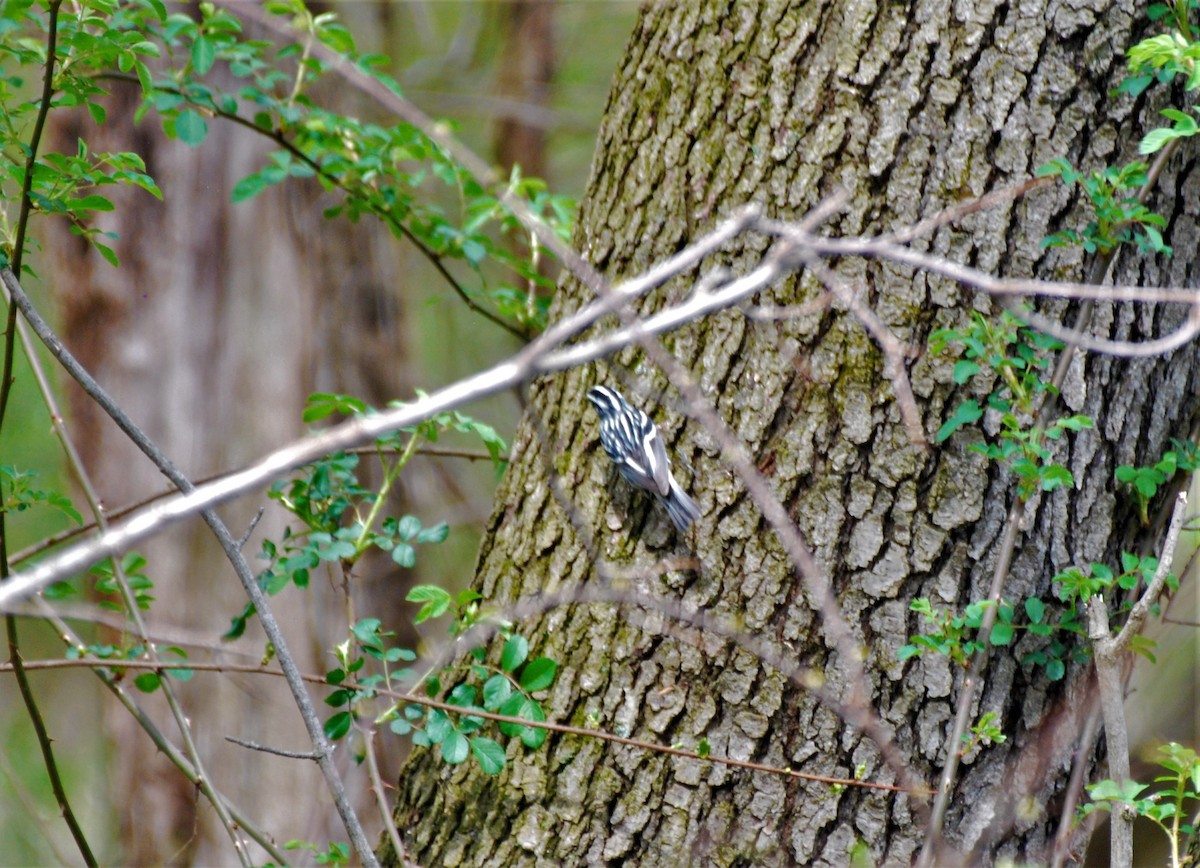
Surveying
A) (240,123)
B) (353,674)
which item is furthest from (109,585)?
(240,123)

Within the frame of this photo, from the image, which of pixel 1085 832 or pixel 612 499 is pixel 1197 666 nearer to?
pixel 1085 832

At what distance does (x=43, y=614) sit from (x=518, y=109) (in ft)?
17.2

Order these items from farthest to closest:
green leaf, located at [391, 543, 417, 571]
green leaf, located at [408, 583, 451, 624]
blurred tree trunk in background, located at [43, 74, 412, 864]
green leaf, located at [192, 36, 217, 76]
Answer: blurred tree trunk in background, located at [43, 74, 412, 864] → green leaf, located at [192, 36, 217, 76] → green leaf, located at [391, 543, 417, 571] → green leaf, located at [408, 583, 451, 624]

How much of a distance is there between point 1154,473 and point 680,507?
0.81 meters

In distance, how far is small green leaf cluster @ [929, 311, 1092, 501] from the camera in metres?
1.52

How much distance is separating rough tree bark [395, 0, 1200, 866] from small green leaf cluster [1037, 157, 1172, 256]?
5 cm

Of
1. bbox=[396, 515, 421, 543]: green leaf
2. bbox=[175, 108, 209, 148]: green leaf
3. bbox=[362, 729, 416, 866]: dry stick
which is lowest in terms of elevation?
bbox=[362, 729, 416, 866]: dry stick

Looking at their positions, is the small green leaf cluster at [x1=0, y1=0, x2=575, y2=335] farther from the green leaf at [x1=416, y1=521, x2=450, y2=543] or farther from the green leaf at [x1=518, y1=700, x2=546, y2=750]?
the green leaf at [x1=518, y1=700, x2=546, y2=750]

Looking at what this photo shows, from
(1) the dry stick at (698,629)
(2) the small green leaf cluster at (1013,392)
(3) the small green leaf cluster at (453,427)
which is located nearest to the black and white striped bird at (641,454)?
(1) the dry stick at (698,629)

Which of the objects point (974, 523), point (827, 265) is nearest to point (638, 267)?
point (827, 265)

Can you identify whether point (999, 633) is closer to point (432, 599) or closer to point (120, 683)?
point (432, 599)

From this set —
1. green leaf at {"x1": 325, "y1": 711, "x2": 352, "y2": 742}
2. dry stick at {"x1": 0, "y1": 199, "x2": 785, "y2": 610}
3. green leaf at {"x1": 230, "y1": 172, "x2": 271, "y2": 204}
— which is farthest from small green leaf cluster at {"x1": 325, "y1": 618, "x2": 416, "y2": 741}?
green leaf at {"x1": 230, "y1": 172, "x2": 271, "y2": 204}

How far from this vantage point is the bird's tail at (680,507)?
1723 mm

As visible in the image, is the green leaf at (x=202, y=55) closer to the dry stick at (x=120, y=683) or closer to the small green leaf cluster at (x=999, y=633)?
the dry stick at (x=120, y=683)
